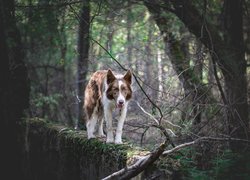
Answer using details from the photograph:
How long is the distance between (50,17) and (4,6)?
153cm

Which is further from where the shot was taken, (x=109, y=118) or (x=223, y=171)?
(x=109, y=118)

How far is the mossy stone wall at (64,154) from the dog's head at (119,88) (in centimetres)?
80

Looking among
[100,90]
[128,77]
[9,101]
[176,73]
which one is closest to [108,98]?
[128,77]

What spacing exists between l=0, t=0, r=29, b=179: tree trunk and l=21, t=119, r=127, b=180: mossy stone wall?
0.89 feet

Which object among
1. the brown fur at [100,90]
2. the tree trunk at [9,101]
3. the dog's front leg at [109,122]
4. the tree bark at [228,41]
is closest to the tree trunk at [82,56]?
the tree trunk at [9,101]

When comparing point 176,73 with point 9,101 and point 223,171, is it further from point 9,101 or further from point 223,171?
point 223,171

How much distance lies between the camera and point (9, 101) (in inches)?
563

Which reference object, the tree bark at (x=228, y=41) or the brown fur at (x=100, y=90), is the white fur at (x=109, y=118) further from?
the tree bark at (x=228, y=41)

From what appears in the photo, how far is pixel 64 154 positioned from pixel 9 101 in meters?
3.22

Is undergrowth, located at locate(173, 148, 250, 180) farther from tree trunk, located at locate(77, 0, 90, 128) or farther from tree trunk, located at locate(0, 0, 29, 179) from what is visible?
tree trunk, located at locate(77, 0, 90, 128)

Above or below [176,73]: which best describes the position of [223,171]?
below

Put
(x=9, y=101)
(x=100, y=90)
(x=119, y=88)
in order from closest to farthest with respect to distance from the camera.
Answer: (x=119, y=88)
(x=100, y=90)
(x=9, y=101)

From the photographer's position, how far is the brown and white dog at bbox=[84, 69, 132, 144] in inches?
376

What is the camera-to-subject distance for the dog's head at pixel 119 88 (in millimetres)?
9453
